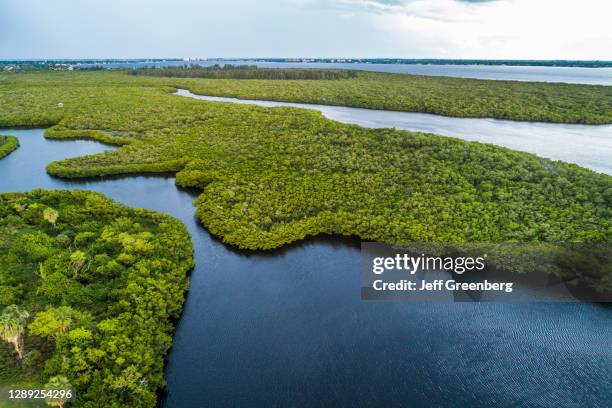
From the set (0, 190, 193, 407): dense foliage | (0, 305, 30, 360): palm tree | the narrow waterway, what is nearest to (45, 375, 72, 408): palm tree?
(0, 190, 193, 407): dense foliage

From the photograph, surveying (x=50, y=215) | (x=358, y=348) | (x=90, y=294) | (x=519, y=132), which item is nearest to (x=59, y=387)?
(x=90, y=294)

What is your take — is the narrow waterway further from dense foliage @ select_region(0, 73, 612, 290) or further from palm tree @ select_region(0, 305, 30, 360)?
palm tree @ select_region(0, 305, 30, 360)

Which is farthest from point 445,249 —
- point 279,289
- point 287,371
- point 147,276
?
point 147,276

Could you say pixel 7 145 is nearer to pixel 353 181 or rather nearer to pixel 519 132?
pixel 353 181

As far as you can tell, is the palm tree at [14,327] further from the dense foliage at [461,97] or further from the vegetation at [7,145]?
the dense foliage at [461,97]

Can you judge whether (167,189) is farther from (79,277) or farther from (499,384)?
(499,384)

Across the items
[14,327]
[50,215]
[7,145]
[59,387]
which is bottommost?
[59,387]
